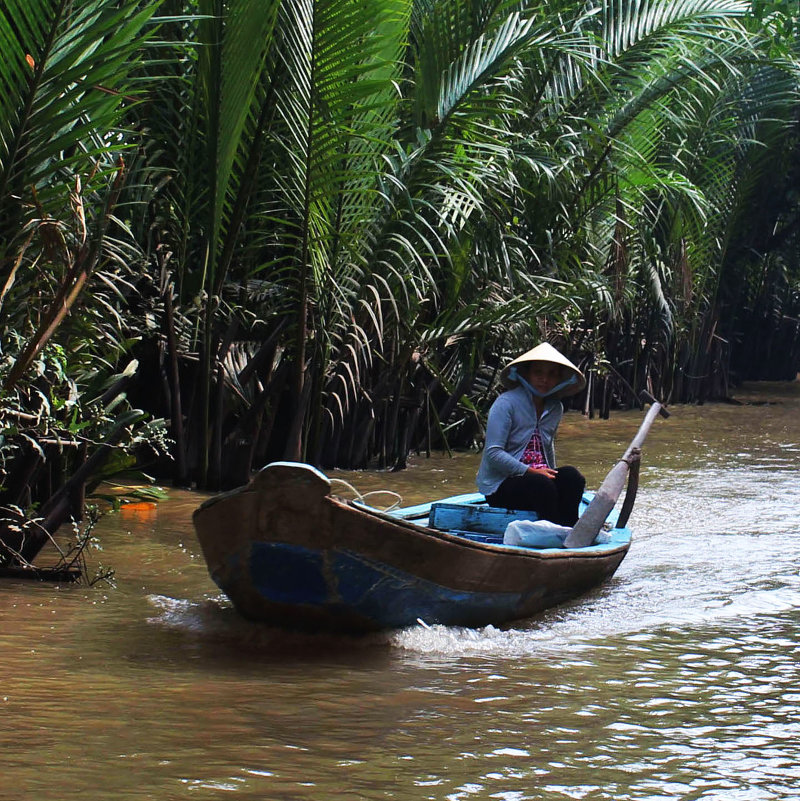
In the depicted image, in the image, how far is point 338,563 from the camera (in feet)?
15.4

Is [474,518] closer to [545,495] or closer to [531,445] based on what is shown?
[545,495]

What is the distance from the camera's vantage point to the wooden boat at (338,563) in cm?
461

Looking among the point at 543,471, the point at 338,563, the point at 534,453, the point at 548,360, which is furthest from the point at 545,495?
the point at 338,563

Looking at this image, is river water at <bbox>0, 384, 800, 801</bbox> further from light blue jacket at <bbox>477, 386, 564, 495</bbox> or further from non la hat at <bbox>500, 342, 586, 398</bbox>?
non la hat at <bbox>500, 342, 586, 398</bbox>

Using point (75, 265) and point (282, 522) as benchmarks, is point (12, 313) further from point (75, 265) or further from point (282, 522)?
point (282, 522)

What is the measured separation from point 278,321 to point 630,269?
19.0ft

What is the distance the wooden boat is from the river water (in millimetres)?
107

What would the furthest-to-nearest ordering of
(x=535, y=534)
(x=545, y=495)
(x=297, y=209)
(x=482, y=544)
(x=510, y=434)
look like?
1. (x=297, y=209)
2. (x=510, y=434)
3. (x=545, y=495)
4. (x=535, y=534)
5. (x=482, y=544)

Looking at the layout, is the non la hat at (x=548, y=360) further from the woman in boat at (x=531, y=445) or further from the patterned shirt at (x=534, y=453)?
the patterned shirt at (x=534, y=453)

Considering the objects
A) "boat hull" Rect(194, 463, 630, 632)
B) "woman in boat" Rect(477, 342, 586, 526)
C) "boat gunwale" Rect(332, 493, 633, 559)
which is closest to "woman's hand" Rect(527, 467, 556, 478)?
"woman in boat" Rect(477, 342, 586, 526)

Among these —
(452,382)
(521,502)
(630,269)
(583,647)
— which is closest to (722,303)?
(630,269)

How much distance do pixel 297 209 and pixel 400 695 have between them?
13.5 ft

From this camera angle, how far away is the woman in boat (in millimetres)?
6223

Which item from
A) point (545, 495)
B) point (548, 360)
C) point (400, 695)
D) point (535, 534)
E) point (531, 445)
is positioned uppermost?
point (548, 360)
